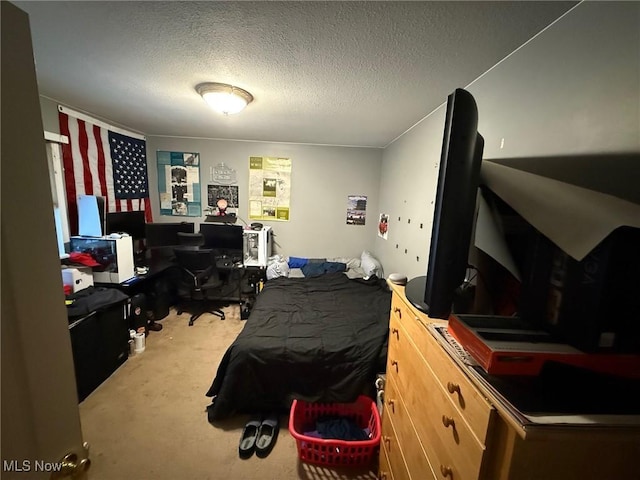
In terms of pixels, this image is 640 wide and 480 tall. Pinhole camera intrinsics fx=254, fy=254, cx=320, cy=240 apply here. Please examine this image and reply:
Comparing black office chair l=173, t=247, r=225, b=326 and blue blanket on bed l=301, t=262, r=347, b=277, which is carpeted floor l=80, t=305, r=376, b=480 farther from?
blue blanket on bed l=301, t=262, r=347, b=277

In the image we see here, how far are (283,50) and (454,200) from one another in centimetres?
121

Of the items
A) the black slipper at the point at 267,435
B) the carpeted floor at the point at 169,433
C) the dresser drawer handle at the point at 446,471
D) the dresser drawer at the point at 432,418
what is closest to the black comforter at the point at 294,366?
the black slipper at the point at 267,435

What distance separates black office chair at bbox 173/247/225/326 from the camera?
298cm

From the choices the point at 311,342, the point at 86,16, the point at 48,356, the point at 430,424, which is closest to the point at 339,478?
the point at 311,342

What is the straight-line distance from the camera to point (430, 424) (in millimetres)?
852

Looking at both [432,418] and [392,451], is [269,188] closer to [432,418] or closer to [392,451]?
[392,451]

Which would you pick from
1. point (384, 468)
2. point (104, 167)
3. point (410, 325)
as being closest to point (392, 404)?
point (384, 468)

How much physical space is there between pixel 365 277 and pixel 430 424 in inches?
93.5

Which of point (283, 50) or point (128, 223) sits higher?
point (283, 50)

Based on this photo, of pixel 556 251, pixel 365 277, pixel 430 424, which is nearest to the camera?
pixel 556 251

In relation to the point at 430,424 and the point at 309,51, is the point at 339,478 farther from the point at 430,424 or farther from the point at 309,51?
the point at 309,51

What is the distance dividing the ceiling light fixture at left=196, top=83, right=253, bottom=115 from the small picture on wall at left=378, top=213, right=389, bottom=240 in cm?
213

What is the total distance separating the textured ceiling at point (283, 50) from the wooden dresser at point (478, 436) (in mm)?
1207

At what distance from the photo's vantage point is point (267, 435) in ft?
5.57
